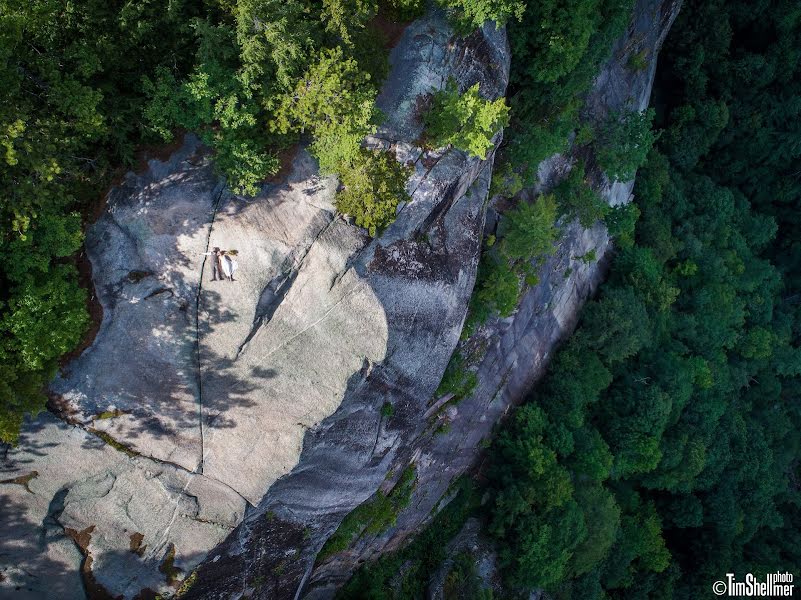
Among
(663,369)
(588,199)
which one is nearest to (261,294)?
(588,199)

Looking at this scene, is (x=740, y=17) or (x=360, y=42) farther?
(x=740, y=17)

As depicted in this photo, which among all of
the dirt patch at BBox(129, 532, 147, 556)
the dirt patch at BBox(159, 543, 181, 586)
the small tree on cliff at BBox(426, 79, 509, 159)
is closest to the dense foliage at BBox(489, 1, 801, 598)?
the dirt patch at BBox(159, 543, 181, 586)

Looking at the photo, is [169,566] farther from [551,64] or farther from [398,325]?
[551,64]

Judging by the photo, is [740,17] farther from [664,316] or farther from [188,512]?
[188,512]

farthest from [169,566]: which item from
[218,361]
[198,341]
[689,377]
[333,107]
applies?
[689,377]

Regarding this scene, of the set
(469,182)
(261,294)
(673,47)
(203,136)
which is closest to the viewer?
(203,136)

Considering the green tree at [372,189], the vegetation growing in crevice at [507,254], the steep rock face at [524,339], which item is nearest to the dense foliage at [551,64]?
the vegetation growing in crevice at [507,254]
